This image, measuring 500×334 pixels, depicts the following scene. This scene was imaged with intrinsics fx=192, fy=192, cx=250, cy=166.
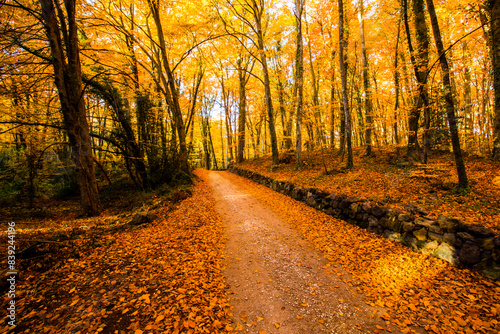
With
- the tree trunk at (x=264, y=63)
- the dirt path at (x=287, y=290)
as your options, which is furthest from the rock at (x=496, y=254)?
the tree trunk at (x=264, y=63)

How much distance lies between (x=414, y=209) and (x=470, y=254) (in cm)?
132

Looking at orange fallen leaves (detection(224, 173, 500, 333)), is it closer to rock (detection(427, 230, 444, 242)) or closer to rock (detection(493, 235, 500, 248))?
rock (detection(427, 230, 444, 242))

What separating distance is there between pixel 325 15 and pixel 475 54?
9.43m

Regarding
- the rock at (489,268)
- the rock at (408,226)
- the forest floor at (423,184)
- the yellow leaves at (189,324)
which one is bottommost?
the rock at (489,268)

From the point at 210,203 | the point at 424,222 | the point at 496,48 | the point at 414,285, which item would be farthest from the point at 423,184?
the point at 210,203

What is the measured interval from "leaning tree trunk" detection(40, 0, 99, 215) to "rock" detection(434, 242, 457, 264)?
942 cm

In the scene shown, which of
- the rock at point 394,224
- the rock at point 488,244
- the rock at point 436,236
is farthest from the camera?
the rock at point 394,224

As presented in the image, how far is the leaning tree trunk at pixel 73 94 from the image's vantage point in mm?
5734

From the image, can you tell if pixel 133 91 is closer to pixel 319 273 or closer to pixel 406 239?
pixel 319 273

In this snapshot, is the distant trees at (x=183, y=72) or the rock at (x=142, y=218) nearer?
the rock at (x=142, y=218)

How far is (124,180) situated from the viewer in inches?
407

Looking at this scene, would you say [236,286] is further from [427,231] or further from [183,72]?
[183,72]

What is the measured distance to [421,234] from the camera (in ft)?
13.8

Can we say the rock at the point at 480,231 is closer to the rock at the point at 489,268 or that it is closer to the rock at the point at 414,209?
the rock at the point at 489,268
